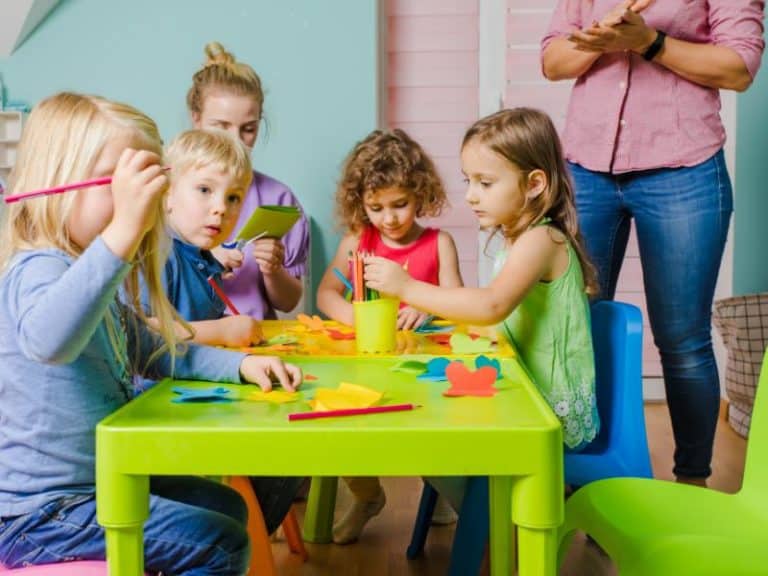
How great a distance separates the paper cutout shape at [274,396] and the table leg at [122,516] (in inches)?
7.6

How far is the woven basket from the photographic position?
2.87m

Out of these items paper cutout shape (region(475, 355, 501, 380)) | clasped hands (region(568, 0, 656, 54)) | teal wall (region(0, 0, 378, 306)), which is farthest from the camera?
teal wall (region(0, 0, 378, 306))

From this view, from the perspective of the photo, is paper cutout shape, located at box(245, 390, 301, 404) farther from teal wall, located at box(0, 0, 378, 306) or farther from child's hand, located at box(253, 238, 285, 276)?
teal wall, located at box(0, 0, 378, 306)

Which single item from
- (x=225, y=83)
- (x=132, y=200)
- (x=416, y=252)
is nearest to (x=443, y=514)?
(x=416, y=252)

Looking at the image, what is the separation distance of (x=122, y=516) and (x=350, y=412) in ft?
0.79

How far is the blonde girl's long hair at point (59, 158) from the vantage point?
1.10 meters

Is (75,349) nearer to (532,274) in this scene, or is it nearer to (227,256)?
(532,274)

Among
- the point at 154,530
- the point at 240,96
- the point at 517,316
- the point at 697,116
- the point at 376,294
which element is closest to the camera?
the point at 154,530

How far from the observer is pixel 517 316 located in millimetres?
1705

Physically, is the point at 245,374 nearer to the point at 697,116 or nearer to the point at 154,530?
the point at 154,530

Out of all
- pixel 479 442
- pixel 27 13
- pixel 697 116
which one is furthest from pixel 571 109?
pixel 27 13

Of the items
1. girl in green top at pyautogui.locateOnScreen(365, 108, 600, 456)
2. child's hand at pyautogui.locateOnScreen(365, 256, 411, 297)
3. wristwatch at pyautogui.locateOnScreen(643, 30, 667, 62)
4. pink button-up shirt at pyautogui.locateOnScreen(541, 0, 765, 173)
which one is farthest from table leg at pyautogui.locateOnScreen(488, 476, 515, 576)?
wristwatch at pyautogui.locateOnScreen(643, 30, 667, 62)

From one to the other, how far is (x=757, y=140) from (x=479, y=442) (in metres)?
2.64

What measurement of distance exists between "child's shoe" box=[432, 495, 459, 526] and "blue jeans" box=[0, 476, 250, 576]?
1.11 meters
